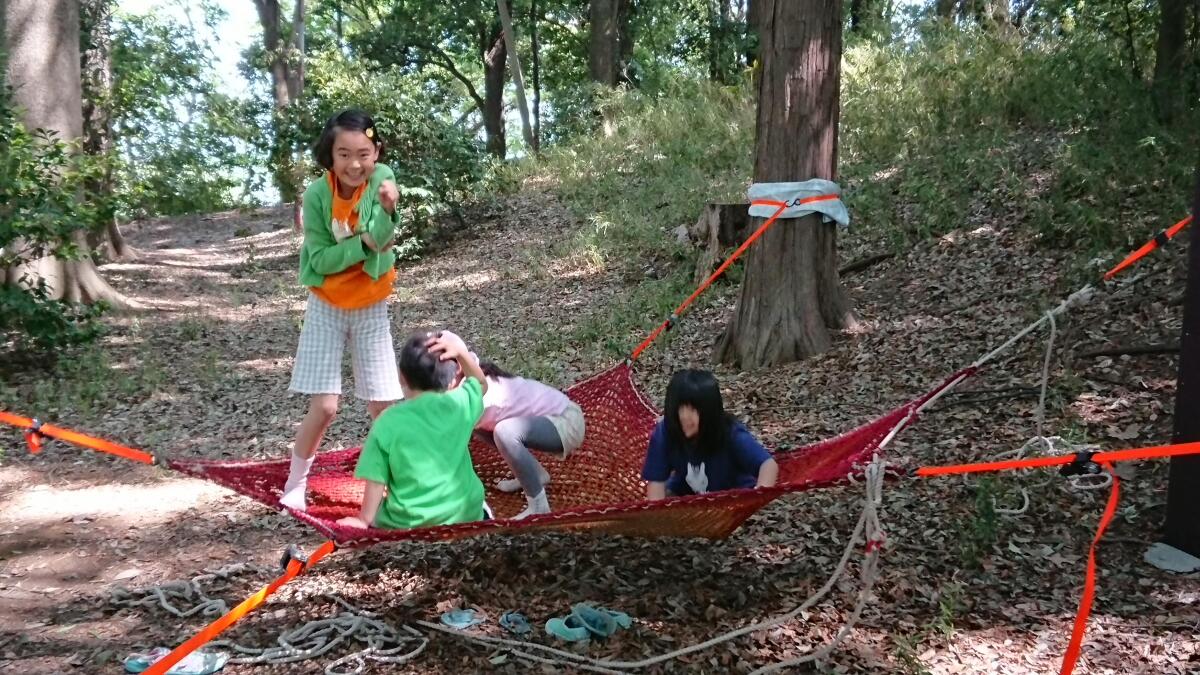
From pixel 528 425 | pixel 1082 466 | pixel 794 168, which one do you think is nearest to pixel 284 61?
pixel 794 168

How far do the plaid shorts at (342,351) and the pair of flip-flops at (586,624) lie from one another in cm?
87

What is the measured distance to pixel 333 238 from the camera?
110 inches

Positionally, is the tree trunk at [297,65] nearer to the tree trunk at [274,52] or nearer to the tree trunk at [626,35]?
the tree trunk at [274,52]

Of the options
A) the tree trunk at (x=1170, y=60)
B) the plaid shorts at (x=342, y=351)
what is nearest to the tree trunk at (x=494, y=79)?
the tree trunk at (x=1170, y=60)

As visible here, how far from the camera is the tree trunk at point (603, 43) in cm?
1246

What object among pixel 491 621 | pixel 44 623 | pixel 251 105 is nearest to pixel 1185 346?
pixel 491 621

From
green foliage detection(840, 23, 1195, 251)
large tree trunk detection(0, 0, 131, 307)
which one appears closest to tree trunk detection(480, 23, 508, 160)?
green foliage detection(840, 23, 1195, 251)

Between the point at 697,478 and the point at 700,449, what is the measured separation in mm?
114

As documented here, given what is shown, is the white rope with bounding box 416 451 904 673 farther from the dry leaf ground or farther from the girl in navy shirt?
the girl in navy shirt

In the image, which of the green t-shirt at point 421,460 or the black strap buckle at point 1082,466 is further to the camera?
the green t-shirt at point 421,460

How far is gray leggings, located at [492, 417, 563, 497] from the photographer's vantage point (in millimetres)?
2895

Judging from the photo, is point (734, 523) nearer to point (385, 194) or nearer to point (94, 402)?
point (385, 194)

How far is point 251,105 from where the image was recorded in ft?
34.5

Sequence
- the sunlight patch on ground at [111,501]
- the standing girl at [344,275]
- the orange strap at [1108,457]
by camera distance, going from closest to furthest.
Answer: the orange strap at [1108,457]
the standing girl at [344,275]
the sunlight patch on ground at [111,501]
